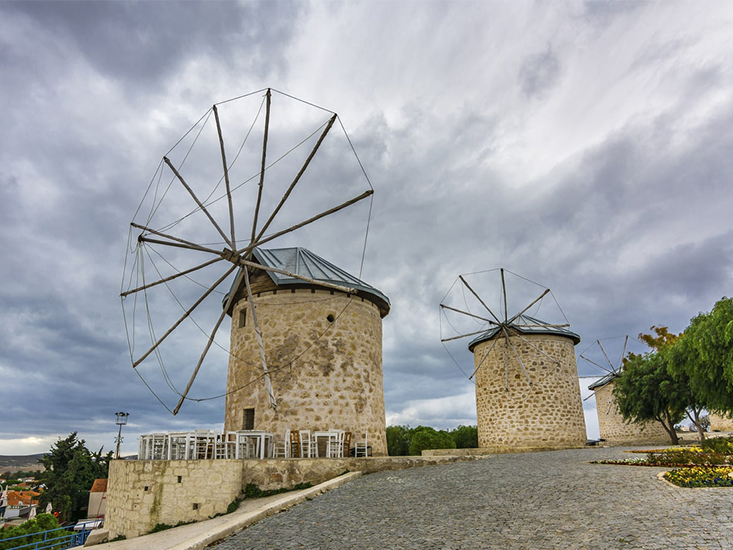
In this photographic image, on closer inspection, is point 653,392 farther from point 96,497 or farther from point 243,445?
point 96,497

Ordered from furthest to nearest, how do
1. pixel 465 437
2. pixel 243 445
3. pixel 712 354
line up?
pixel 465 437, pixel 712 354, pixel 243 445

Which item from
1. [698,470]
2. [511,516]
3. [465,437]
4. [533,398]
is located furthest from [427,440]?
[511,516]

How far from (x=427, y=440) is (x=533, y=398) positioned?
858cm

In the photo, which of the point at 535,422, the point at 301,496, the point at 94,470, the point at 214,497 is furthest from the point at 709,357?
the point at 94,470

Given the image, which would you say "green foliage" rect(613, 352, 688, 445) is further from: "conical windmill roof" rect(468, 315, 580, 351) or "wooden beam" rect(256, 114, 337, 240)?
"wooden beam" rect(256, 114, 337, 240)

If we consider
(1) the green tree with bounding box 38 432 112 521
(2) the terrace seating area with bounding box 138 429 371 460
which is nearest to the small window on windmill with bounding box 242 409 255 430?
(2) the terrace seating area with bounding box 138 429 371 460

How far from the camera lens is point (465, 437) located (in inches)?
1363

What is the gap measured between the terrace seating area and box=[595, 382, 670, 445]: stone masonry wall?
931 inches

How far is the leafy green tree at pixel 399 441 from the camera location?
3144 centimetres

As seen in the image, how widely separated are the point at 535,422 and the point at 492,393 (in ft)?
7.76

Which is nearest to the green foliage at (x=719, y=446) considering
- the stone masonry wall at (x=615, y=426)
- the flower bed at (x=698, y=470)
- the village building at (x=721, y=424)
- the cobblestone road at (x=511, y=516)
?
the flower bed at (x=698, y=470)

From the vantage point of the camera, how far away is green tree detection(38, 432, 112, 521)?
28.8 meters

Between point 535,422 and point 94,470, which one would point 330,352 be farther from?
point 94,470

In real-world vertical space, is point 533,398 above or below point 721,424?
above
